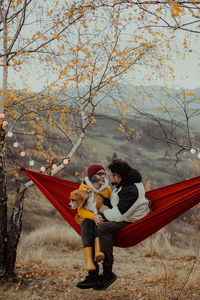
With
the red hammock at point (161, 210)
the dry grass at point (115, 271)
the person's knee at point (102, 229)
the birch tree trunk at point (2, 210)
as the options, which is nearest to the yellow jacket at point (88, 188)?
the person's knee at point (102, 229)

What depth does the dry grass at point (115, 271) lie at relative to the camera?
3188 millimetres

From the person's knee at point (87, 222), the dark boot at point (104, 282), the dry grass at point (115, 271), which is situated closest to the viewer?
the dark boot at point (104, 282)

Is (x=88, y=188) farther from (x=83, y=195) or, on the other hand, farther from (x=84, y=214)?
(x=84, y=214)

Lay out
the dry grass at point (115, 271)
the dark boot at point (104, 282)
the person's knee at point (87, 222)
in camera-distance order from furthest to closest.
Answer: the dry grass at point (115, 271) < the person's knee at point (87, 222) < the dark boot at point (104, 282)

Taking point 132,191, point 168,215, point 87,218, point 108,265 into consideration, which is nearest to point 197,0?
point 132,191

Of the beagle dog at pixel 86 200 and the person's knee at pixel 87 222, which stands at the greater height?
the beagle dog at pixel 86 200

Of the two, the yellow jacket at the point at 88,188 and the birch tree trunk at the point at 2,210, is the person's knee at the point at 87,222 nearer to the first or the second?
the yellow jacket at the point at 88,188

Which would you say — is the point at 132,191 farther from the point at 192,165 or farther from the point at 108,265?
the point at 192,165

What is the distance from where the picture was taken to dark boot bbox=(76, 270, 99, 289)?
79.7 inches

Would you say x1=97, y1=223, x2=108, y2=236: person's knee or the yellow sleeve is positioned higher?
the yellow sleeve

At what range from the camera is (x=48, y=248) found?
19.5 ft

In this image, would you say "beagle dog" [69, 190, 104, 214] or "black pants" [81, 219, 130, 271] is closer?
"black pants" [81, 219, 130, 271]

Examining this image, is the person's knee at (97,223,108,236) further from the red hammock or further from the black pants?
the red hammock

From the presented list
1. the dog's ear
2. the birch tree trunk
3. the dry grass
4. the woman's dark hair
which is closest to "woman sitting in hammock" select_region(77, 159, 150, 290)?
the woman's dark hair
